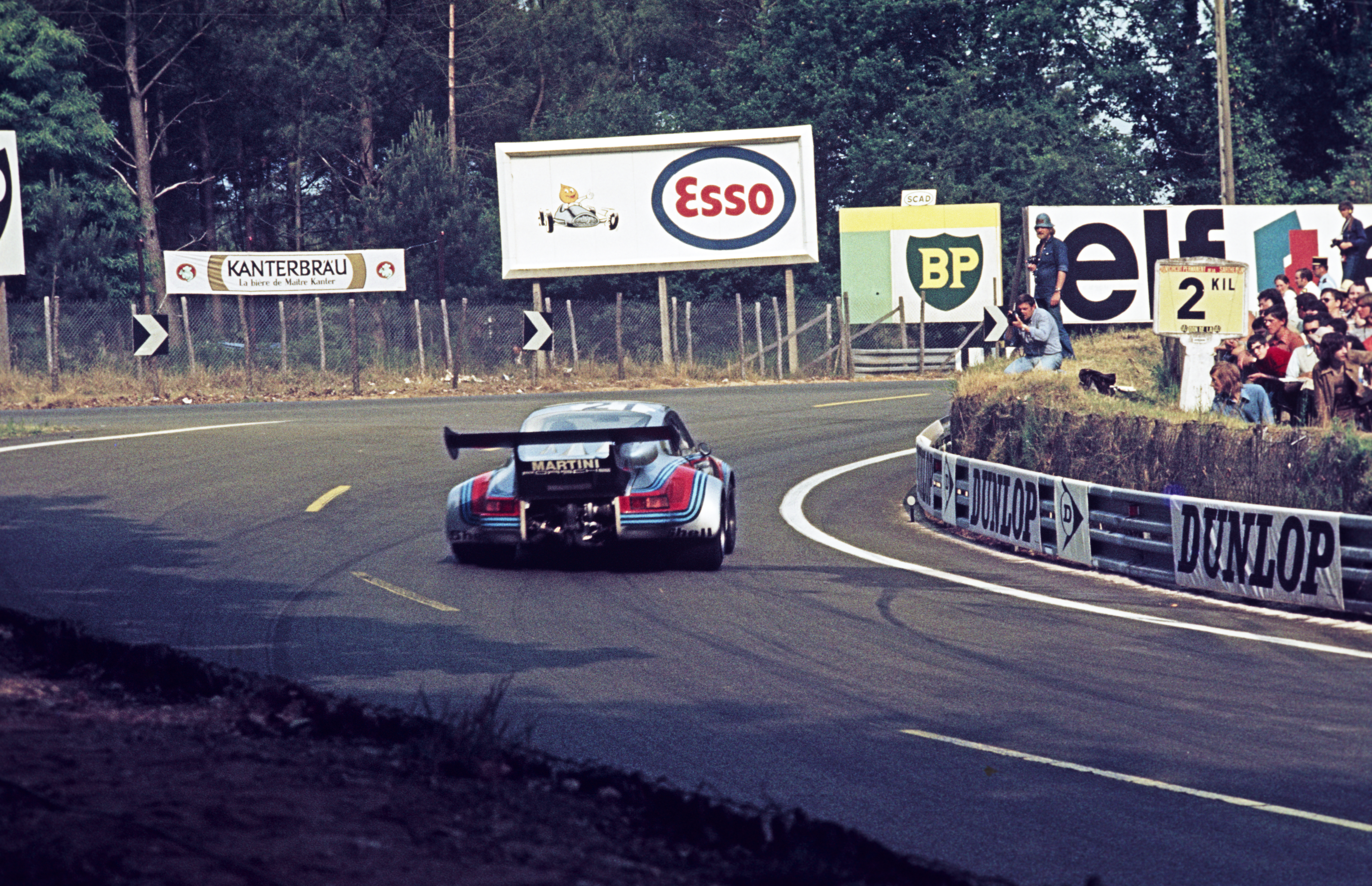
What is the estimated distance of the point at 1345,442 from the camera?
1127 cm

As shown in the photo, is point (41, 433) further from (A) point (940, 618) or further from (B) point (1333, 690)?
(B) point (1333, 690)

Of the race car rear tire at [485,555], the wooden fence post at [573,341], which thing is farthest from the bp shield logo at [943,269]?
the race car rear tire at [485,555]

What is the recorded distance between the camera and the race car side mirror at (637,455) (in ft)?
40.4

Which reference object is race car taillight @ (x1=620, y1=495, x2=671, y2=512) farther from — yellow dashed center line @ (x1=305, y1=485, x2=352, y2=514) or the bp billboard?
the bp billboard

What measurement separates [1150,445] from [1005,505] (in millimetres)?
1610

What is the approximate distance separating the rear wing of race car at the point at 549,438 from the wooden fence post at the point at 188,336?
24.6 meters

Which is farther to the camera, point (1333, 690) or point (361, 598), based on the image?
point (361, 598)

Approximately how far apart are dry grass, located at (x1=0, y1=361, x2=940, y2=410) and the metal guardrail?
1915 cm

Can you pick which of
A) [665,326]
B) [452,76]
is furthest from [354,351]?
[452,76]

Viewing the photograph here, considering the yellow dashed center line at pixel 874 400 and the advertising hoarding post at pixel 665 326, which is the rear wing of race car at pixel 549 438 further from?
the advertising hoarding post at pixel 665 326

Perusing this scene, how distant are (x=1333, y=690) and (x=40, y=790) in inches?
258

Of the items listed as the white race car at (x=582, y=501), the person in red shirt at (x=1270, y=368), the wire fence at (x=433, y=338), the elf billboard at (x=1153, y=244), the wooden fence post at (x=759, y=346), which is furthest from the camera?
the wooden fence post at (x=759, y=346)

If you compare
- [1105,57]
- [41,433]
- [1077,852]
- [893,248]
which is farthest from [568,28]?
[1077,852]

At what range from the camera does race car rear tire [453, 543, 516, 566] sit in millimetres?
12367
